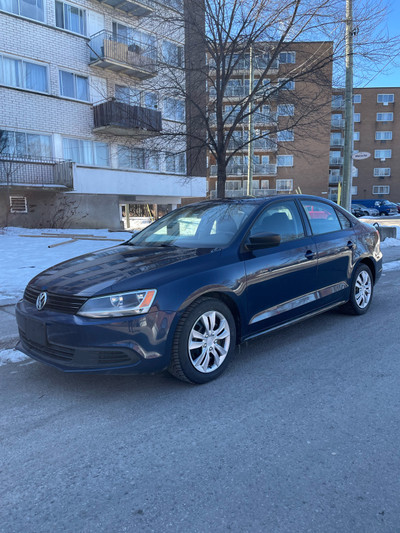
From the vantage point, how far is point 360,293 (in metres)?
5.24

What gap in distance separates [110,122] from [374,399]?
18.3 m

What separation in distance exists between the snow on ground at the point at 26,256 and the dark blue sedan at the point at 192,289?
3301 mm

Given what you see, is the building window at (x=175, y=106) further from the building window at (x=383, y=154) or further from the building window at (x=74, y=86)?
the building window at (x=383, y=154)

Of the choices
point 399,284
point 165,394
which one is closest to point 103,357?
point 165,394

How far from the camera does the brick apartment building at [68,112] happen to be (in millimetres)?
16922

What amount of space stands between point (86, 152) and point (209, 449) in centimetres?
1960

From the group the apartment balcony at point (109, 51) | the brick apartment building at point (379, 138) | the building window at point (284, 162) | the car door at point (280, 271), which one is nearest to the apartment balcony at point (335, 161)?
the brick apartment building at point (379, 138)

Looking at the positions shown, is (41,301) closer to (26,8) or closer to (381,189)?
(26,8)

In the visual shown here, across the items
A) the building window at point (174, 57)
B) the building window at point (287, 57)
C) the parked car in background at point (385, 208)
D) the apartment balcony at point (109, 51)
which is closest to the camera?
the building window at point (174, 57)

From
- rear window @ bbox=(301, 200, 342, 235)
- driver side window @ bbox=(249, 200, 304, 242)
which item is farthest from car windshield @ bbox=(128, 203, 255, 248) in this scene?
rear window @ bbox=(301, 200, 342, 235)

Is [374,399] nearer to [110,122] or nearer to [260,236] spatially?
[260,236]

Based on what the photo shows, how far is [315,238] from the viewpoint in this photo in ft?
14.9

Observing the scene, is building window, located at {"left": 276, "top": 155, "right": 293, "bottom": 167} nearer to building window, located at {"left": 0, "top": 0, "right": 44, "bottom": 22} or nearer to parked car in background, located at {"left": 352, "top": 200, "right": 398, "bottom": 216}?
parked car in background, located at {"left": 352, "top": 200, "right": 398, "bottom": 216}

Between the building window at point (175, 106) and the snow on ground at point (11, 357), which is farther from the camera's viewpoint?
the building window at point (175, 106)
